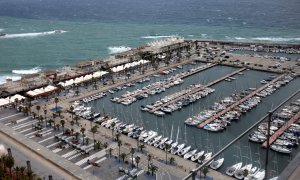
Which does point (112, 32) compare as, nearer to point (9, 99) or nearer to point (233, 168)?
point (9, 99)

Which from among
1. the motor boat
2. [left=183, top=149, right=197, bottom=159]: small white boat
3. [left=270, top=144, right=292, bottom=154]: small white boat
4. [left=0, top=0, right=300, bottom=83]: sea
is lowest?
[left=183, top=149, right=197, bottom=159]: small white boat

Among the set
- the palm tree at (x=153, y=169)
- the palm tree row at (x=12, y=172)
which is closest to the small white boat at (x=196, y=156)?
the palm tree at (x=153, y=169)

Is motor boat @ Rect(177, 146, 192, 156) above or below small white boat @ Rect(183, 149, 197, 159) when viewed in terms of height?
above

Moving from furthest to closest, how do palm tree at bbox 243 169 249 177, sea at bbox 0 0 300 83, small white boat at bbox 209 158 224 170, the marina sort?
sea at bbox 0 0 300 83
the marina
small white boat at bbox 209 158 224 170
palm tree at bbox 243 169 249 177

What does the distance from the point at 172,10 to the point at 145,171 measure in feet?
442

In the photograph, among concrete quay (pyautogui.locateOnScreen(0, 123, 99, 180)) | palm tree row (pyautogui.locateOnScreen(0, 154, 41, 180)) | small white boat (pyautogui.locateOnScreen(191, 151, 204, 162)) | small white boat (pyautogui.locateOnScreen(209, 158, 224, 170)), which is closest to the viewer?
palm tree row (pyautogui.locateOnScreen(0, 154, 41, 180))

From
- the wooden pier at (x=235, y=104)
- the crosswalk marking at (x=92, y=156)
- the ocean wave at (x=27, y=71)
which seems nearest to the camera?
the crosswalk marking at (x=92, y=156)

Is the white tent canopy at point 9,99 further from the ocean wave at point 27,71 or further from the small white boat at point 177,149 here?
the small white boat at point 177,149

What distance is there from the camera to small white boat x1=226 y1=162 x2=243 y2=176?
25.1 meters

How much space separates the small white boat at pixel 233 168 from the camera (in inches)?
990

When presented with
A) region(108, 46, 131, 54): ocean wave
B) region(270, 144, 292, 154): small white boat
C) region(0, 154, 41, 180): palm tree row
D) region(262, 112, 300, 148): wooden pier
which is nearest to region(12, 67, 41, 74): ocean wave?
region(108, 46, 131, 54): ocean wave

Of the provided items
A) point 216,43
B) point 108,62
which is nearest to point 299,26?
point 216,43

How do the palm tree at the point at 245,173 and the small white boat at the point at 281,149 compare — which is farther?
the small white boat at the point at 281,149

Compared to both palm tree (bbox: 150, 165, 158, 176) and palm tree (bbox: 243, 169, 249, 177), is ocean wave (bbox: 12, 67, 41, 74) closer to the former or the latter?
palm tree (bbox: 150, 165, 158, 176)
